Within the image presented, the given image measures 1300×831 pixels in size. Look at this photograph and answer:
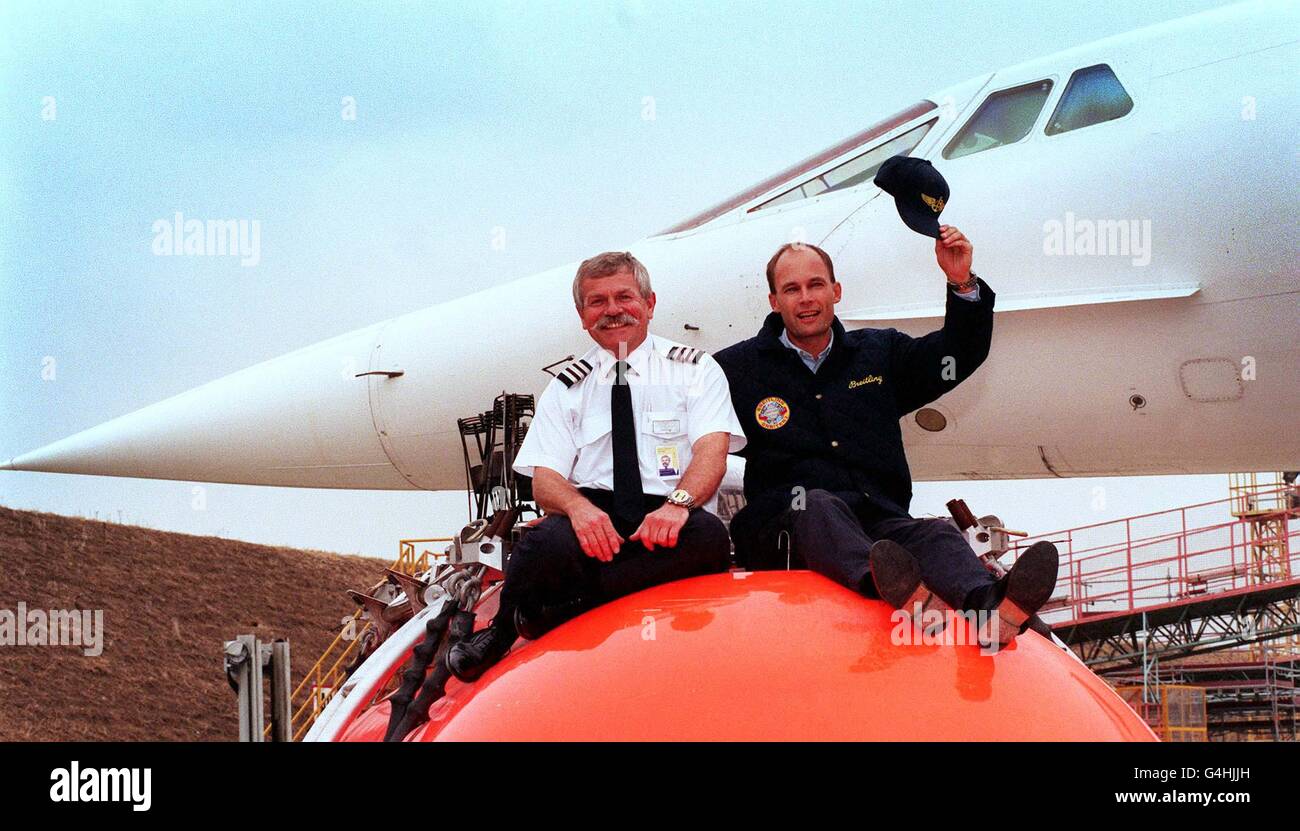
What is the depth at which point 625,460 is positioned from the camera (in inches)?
140

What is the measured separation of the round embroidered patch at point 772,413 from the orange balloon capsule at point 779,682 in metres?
0.80

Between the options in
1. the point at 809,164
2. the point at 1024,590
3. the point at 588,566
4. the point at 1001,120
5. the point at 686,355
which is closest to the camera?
the point at 1024,590

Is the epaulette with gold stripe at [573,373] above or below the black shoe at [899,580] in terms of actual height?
above

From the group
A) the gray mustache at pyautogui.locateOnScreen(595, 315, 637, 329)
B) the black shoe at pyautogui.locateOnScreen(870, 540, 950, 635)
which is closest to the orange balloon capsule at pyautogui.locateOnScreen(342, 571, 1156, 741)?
the black shoe at pyautogui.locateOnScreen(870, 540, 950, 635)

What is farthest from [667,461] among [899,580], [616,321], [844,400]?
[899,580]

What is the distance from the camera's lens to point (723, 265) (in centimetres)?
736

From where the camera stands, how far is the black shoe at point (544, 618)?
129 inches

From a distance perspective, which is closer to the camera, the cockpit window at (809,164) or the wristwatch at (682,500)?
the wristwatch at (682,500)

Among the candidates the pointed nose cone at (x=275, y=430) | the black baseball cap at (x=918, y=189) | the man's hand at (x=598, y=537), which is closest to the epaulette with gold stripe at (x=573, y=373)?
the man's hand at (x=598, y=537)

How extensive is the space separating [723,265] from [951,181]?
134 cm

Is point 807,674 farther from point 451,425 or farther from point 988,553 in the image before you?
point 451,425

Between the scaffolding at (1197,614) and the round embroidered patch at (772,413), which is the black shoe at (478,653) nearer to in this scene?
the round embroidered patch at (772,413)

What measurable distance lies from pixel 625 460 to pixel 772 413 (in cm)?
54

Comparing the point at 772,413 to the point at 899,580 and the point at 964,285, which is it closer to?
the point at 964,285
